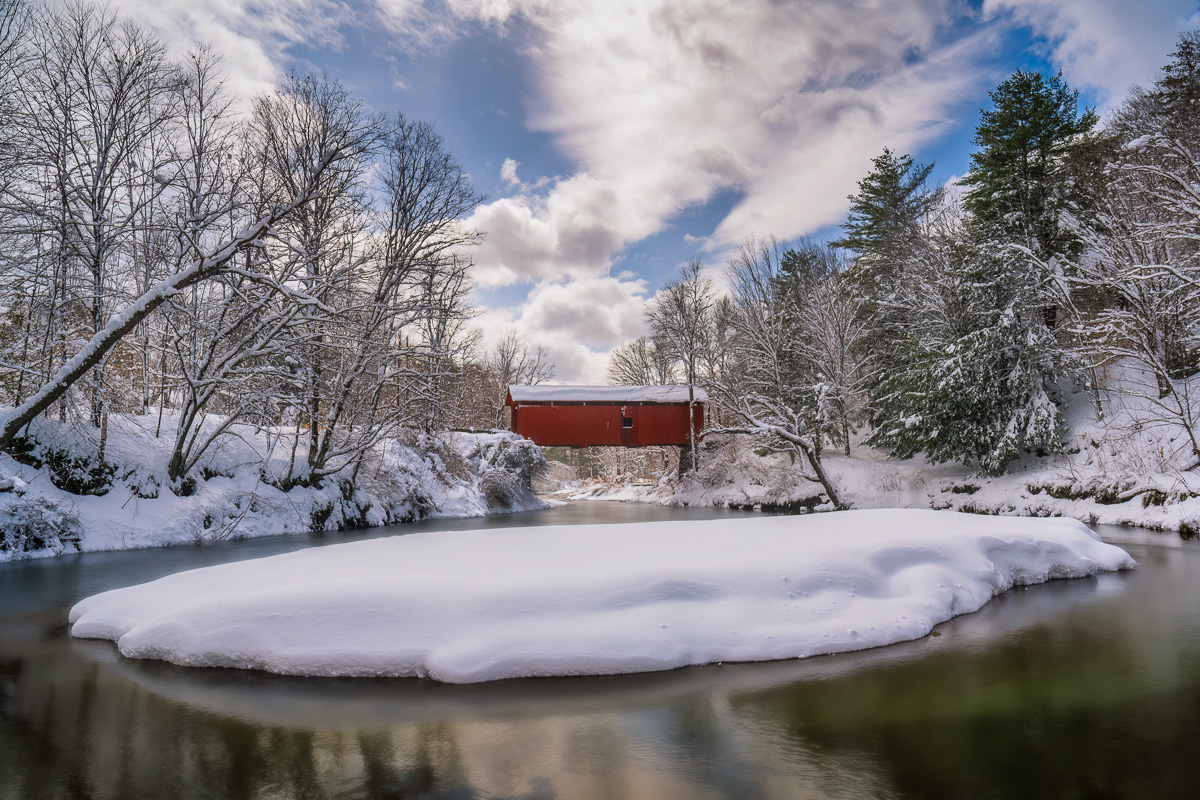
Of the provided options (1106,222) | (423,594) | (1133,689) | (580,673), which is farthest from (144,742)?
(1106,222)

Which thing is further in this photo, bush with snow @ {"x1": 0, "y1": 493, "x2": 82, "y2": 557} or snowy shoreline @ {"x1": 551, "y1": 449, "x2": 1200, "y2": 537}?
snowy shoreline @ {"x1": 551, "y1": 449, "x2": 1200, "y2": 537}

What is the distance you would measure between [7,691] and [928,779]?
22.4ft

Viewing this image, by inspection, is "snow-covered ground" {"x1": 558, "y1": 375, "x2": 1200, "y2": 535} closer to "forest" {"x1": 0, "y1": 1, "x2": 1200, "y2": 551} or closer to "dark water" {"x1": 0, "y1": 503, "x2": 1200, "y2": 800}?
"forest" {"x1": 0, "y1": 1, "x2": 1200, "y2": 551}

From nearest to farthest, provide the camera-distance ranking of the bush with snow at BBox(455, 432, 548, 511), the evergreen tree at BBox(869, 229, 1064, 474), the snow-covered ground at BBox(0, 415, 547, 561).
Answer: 1. the snow-covered ground at BBox(0, 415, 547, 561)
2. the evergreen tree at BBox(869, 229, 1064, 474)
3. the bush with snow at BBox(455, 432, 548, 511)

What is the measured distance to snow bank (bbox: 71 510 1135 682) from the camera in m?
5.03

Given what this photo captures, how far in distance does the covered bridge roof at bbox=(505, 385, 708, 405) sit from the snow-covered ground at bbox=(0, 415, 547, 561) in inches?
314

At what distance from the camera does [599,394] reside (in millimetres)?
31422

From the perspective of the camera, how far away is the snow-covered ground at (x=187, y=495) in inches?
474

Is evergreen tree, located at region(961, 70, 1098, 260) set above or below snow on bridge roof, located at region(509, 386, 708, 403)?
above

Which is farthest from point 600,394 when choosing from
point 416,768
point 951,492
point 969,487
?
point 416,768

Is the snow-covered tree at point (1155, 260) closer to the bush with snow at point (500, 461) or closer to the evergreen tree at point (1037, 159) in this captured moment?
the evergreen tree at point (1037, 159)

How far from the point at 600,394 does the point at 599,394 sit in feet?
0.20

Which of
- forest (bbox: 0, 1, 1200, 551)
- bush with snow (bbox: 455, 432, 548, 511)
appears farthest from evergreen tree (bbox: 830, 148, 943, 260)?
bush with snow (bbox: 455, 432, 548, 511)

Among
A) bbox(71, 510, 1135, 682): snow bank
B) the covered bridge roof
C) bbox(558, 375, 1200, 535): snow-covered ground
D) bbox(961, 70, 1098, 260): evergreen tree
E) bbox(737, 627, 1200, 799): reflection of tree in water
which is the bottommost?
bbox(737, 627, 1200, 799): reflection of tree in water
